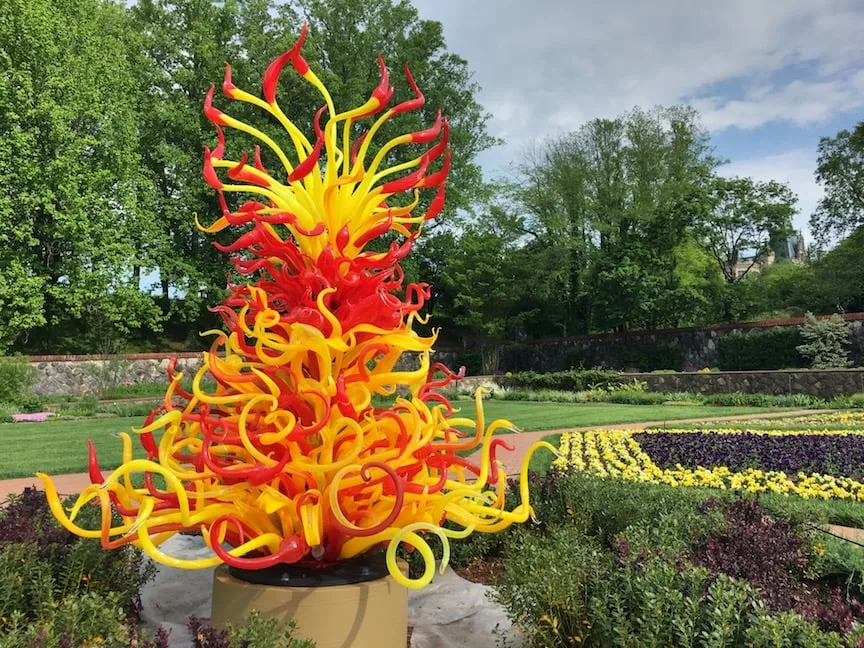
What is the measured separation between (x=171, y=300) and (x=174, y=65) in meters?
10.3

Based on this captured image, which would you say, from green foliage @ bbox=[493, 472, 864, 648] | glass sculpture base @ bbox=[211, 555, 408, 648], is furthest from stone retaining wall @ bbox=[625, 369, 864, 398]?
glass sculpture base @ bbox=[211, 555, 408, 648]

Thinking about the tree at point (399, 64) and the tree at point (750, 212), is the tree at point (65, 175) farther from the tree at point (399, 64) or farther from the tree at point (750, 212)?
the tree at point (750, 212)

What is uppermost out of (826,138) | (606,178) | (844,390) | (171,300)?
(826,138)

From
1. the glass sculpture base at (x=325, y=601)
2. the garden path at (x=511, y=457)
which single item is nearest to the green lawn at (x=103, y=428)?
the garden path at (x=511, y=457)

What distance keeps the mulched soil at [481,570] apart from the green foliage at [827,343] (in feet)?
62.2

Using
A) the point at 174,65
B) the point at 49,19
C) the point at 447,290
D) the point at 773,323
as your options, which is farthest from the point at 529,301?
the point at 49,19

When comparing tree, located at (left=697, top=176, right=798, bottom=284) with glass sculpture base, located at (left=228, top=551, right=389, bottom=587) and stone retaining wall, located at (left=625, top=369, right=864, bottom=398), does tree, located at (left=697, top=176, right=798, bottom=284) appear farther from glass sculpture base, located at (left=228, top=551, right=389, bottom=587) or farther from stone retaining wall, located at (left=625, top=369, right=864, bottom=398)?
glass sculpture base, located at (left=228, top=551, right=389, bottom=587)

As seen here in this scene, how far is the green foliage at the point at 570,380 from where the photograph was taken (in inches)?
845

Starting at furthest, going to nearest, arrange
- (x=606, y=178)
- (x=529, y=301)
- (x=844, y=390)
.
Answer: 1. (x=529, y=301)
2. (x=606, y=178)
3. (x=844, y=390)

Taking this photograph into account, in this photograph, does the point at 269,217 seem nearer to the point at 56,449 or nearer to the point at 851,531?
the point at 851,531

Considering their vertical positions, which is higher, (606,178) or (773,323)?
(606,178)

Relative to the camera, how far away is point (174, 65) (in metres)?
28.0

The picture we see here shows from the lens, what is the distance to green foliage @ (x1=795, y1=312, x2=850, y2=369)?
1975cm

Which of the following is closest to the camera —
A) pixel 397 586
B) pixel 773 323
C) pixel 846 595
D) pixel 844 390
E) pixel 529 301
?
pixel 397 586
